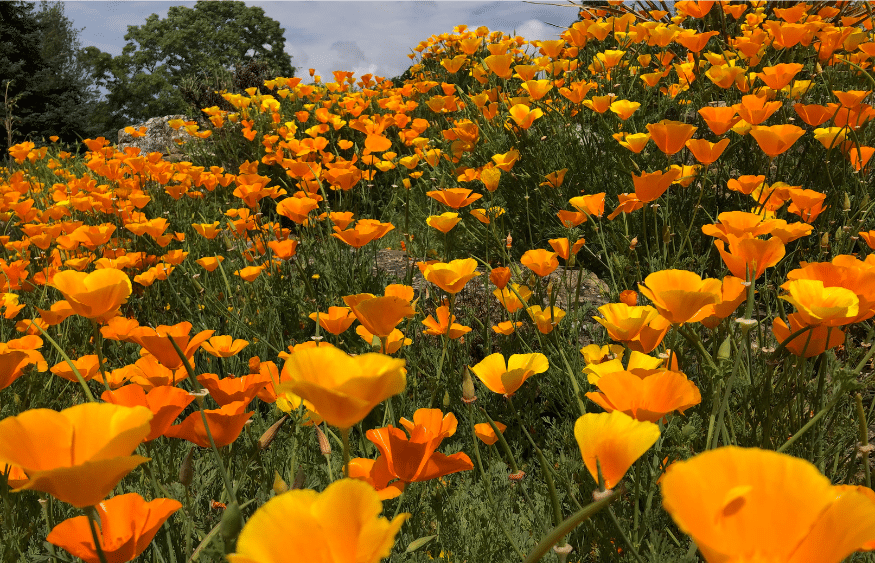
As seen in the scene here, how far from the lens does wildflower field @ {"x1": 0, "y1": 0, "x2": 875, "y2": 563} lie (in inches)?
21.9

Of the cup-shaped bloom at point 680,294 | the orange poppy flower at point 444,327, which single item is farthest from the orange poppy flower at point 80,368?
the cup-shaped bloom at point 680,294

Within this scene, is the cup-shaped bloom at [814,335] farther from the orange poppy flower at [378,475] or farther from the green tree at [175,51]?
the green tree at [175,51]

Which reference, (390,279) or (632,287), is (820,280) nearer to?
(632,287)

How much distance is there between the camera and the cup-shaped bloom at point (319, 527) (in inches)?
18.8

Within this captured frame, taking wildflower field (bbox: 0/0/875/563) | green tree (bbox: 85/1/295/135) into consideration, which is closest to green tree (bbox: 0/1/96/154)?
green tree (bbox: 85/1/295/135)

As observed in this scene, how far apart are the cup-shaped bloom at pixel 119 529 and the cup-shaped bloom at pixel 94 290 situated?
19.1 inches

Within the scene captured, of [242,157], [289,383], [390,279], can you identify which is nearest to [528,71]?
[390,279]

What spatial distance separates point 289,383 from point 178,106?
37611 mm

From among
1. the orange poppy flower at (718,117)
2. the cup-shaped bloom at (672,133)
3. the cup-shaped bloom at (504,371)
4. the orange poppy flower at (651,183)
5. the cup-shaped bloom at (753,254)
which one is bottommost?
the cup-shaped bloom at (504,371)

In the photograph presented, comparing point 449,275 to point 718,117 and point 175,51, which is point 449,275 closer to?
point 718,117

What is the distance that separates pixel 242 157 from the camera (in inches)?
249

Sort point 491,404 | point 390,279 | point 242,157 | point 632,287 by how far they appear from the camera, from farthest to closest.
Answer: point 242,157, point 390,279, point 632,287, point 491,404

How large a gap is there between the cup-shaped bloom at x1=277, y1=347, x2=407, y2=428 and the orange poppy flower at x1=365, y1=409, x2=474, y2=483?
0.26m

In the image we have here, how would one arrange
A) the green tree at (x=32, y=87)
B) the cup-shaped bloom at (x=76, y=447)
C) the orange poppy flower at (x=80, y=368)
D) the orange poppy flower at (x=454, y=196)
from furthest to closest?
the green tree at (x=32, y=87) → the orange poppy flower at (x=454, y=196) → the orange poppy flower at (x=80, y=368) → the cup-shaped bloom at (x=76, y=447)
